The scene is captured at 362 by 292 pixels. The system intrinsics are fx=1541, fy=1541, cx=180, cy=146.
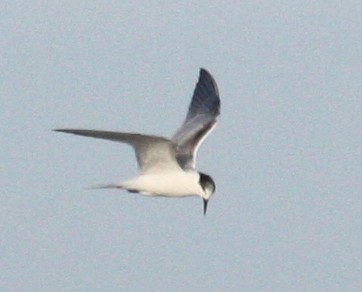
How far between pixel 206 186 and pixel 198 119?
12.6 ft

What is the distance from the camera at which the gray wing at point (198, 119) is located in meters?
23.7

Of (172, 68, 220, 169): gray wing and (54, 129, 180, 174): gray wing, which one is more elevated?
(172, 68, 220, 169): gray wing

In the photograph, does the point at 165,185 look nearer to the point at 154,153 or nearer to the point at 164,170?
the point at 164,170

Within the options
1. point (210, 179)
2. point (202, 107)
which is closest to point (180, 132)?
point (202, 107)

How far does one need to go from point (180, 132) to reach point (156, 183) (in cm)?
395

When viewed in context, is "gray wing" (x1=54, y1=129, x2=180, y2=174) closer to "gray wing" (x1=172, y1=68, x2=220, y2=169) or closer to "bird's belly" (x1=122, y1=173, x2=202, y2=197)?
"bird's belly" (x1=122, y1=173, x2=202, y2=197)

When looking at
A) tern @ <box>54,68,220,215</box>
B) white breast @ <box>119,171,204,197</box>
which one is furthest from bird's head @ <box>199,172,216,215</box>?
white breast @ <box>119,171,204,197</box>

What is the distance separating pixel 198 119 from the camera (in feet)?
86.4

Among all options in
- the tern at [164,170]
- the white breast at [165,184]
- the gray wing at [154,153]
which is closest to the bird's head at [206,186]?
the tern at [164,170]

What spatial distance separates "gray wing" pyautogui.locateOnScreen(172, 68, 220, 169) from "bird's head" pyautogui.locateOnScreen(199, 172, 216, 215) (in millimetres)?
366

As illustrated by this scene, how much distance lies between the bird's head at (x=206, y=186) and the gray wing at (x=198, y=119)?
Result: 366mm

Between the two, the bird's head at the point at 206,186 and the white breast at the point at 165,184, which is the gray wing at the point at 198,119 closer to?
the bird's head at the point at 206,186

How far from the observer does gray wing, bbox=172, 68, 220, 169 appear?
932 inches

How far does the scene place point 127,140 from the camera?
2027 centimetres
